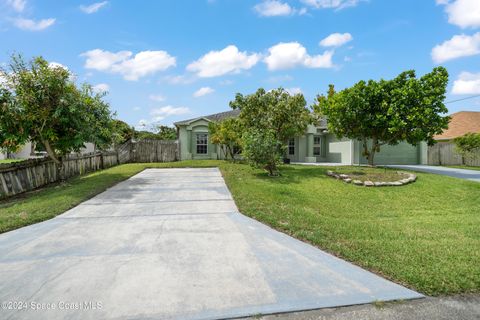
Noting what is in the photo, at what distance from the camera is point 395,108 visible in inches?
448

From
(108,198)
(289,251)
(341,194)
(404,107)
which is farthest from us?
(404,107)

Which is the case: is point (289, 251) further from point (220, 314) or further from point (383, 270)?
point (220, 314)

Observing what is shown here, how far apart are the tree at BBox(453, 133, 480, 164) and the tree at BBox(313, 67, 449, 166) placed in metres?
7.80

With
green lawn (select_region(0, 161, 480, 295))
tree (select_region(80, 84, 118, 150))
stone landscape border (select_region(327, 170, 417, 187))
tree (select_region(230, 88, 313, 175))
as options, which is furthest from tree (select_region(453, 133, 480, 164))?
tree (select_region(80, 84, 118, 150))

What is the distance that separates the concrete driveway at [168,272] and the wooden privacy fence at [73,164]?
199 inches

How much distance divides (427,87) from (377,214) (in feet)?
26.4

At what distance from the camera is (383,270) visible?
341cm

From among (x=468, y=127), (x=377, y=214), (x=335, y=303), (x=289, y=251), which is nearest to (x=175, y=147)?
(x=377, y=214)

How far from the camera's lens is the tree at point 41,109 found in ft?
30.6

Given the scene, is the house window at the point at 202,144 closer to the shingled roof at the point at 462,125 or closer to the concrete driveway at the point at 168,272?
the concrete driveway at the point at 168,272

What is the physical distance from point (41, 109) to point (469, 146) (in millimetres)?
23211

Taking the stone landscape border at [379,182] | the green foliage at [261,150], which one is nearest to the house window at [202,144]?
the green foliage at [261,150]

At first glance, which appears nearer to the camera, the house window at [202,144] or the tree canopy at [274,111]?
the tree canopy at [274,111]

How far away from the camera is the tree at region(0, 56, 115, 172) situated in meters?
9.34
